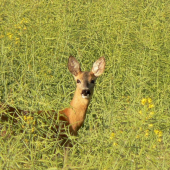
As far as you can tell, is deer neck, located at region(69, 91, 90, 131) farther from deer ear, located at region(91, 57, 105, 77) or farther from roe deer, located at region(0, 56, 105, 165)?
deer ear, located at region(91, 57, 105, 77)

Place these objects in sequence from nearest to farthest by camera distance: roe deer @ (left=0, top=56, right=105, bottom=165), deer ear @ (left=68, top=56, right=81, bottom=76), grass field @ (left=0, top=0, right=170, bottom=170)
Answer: grass field @ (left=0, top=0, right=170, bottom=170)
roe deer @ (left=0, top=56, right=105, bottom=165)
deer ear @ (left=68, top=56, right=81, bottom=76)

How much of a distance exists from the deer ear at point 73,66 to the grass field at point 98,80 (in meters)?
0.31

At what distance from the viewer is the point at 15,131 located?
17.1ft

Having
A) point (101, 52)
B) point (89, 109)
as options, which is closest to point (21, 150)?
point (89, 109)

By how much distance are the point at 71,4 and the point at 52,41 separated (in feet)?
3.23

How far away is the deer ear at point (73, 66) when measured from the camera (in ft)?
22.8

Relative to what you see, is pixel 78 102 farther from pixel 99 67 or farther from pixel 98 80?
pixel 98 80

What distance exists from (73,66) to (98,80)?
707 millimetres

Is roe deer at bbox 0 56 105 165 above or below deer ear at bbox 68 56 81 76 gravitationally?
below

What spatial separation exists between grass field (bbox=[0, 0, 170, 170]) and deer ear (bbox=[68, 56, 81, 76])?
1.02 feet

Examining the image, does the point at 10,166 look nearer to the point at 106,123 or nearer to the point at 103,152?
the point at 103,152

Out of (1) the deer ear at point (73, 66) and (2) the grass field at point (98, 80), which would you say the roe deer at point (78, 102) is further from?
(2) the grass field at point (98, 80)

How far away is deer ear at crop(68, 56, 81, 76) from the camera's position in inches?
273

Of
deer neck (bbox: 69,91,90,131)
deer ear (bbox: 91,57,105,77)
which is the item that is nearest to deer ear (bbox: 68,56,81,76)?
deer ear (bbox: 91,57,105,77)
